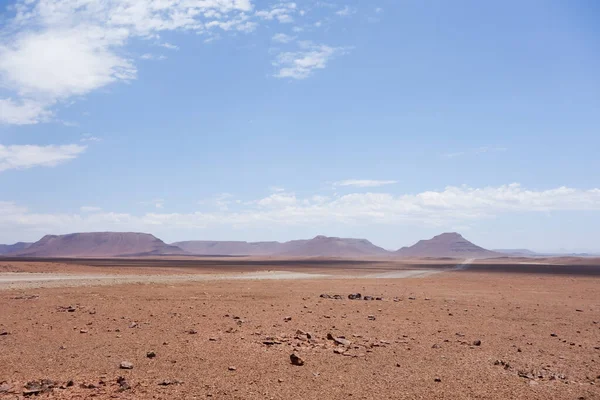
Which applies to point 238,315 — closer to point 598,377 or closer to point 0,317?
point 0,317

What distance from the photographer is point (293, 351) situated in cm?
1105

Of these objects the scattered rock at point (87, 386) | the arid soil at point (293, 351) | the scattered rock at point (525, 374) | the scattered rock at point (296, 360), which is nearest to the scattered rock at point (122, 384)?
the arid soil at point (293, 351)

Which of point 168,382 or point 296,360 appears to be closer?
point 168,382

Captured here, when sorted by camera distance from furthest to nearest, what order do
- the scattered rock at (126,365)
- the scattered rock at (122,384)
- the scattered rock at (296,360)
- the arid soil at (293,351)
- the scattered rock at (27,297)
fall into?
the scattered rock at (27,297) → the scattered rock at (296,360) → the scattered rock at (126,365) → the arid soil at (293,351) → the scattered rock at (122,384)

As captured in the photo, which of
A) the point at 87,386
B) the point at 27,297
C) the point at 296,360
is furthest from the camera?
the point at 27,297

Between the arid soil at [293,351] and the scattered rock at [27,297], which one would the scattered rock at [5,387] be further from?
the scattered rock at [27,297]

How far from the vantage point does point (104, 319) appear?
50.1 feet

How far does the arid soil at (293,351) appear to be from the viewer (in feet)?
27.6

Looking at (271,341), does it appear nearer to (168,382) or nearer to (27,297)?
(168,382)

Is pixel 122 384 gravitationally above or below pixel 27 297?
below

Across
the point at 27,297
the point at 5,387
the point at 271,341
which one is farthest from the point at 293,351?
the point at 27,297

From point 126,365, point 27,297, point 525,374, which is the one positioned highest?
point 27,297

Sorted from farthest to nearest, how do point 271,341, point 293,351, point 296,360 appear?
point 271,341 → point 293,351 → point 296,360

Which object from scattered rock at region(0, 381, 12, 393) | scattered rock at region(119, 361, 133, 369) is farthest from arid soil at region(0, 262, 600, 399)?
scattered rock at region(119, 361, 133, 369)
